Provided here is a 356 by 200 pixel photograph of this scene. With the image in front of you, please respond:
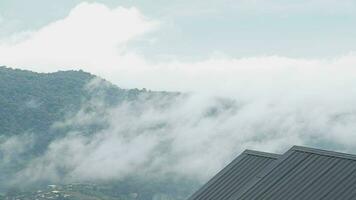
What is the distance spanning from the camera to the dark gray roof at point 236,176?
1681 inches

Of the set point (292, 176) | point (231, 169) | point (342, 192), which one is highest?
point (231, 169)

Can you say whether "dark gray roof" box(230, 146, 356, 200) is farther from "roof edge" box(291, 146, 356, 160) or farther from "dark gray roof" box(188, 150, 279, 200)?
"dark gray roof" box(188, 150, 279, 200)

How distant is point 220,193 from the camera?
43031 millimetres

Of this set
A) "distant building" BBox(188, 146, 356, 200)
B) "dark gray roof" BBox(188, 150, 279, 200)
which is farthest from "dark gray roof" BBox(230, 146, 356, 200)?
"dark gray roof" BBox(188, 150, 279, 200)

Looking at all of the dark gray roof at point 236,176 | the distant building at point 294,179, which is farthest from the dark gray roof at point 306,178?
the dark gray roof at point 236,176

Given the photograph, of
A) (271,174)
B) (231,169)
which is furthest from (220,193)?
(271,174)

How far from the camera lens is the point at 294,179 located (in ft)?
120

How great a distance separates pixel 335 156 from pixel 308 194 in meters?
3.47

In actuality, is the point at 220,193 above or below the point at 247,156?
below

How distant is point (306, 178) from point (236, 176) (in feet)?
27.1

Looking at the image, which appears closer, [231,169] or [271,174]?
[271,174]

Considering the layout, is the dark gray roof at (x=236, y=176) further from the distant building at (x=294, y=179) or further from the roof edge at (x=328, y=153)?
the roof edge at (x=328, y=153)

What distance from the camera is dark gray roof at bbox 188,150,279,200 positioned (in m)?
42.7

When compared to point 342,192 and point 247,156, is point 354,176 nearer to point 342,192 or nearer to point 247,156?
point 342,192
